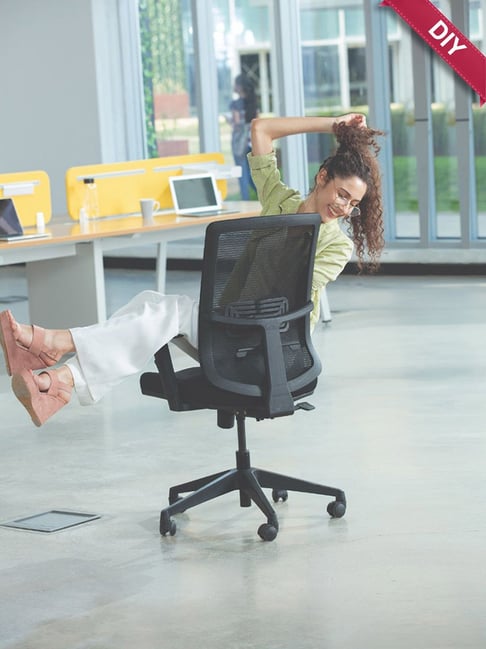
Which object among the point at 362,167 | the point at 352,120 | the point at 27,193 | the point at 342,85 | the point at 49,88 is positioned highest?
the point at 49,88

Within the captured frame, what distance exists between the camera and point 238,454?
3.68 metres

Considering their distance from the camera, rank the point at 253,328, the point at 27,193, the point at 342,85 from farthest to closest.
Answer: the point at 342,85
the point at 27,193
the point at 253,328

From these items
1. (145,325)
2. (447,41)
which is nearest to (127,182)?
(447,41)

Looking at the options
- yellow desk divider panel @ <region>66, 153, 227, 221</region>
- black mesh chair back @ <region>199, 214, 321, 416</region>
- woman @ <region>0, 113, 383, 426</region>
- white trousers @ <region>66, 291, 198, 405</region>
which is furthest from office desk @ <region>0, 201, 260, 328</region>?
black mesh chair back @ <region>199, 214, 321, 416</region>

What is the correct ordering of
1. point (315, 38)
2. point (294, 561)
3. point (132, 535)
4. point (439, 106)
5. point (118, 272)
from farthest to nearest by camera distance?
point (118, 272)
point (315, 38)
point (439, 106)
point (132, 535)
point (294, 561)

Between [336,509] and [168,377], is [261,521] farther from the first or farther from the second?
[168,377]

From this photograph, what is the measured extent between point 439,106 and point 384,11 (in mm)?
863

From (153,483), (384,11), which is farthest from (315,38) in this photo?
(153,483)

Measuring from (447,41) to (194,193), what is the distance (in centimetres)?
289

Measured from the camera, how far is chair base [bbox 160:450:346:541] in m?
3.55

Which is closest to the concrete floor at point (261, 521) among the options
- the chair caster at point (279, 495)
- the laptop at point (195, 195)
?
the chair caster at point (279, 495)

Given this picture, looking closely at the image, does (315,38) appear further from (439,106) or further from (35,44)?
(35,44)

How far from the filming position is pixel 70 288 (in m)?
6.54

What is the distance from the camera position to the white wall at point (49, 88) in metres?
10.7
